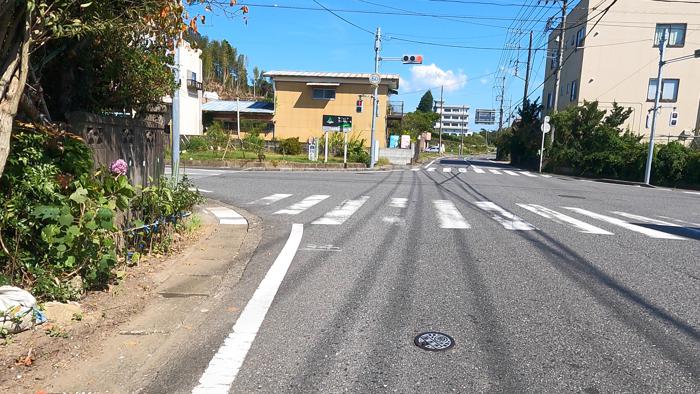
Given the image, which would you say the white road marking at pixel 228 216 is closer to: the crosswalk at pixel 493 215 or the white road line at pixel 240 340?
the crosswalk at pixel 493 215

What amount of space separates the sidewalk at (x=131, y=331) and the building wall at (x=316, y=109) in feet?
123

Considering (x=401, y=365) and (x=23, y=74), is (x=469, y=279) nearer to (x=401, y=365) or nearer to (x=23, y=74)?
(x=401, y=365)

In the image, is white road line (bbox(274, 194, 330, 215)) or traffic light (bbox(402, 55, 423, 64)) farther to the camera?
traffic light (bbox(402, 55, 423, 64))

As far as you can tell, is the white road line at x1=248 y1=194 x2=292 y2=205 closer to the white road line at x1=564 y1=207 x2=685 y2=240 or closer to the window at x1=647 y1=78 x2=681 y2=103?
the white road line at x1=564 y1=207 x2=685 y2=240

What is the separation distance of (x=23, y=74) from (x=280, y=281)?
3.06m

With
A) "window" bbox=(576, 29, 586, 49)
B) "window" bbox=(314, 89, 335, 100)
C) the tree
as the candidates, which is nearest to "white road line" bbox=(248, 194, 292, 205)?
"window" bbox=(314, 89, 335, 100)

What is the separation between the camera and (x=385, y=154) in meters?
42.6

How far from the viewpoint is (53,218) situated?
13.3 feet

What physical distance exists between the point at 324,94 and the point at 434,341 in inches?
1606

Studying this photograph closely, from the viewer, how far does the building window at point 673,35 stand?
36125 millimetres

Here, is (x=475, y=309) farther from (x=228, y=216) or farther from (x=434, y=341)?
(x=228, y=216)

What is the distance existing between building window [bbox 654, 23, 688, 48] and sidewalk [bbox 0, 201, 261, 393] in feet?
134

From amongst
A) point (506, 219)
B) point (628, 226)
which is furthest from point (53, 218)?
point (628, 226)

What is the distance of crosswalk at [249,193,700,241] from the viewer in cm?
940
